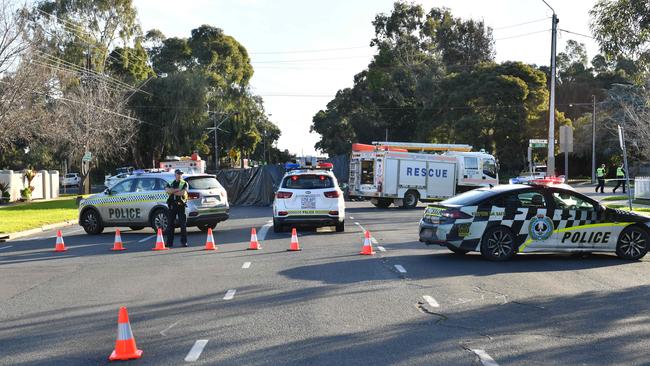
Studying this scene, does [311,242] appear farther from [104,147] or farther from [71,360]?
[104,147]

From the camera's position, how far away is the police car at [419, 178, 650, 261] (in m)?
13.7

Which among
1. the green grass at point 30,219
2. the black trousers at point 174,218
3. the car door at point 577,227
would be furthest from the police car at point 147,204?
the car door at point 577,227

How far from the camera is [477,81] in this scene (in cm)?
5906

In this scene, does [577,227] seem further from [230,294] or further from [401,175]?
[401,175]

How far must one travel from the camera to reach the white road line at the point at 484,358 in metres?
6.61

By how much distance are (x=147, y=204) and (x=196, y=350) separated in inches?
546

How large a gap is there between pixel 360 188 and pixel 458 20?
136 ft

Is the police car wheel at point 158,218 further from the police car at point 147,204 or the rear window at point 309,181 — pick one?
the rear window at point 309,181

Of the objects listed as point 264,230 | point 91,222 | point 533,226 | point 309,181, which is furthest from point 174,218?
point 533,226

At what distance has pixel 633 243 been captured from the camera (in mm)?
13906

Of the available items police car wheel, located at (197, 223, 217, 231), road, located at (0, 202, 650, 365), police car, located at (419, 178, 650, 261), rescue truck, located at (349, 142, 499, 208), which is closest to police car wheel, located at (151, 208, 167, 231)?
police car wheel, located at (197, 223, 217, 231)

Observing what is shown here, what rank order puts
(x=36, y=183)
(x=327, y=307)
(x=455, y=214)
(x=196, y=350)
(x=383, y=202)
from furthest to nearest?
(x=36, y=183) → (x=383, y=202) → (x=455, y=214) → (x=327, y=307) → (x=196, y=350)

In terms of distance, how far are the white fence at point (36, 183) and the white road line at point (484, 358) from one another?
40707mm

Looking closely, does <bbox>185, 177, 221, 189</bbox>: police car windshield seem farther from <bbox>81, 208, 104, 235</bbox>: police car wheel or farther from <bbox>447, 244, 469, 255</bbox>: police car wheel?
<bbox>447, 244, 469, 255</bbox>: police car wheel
